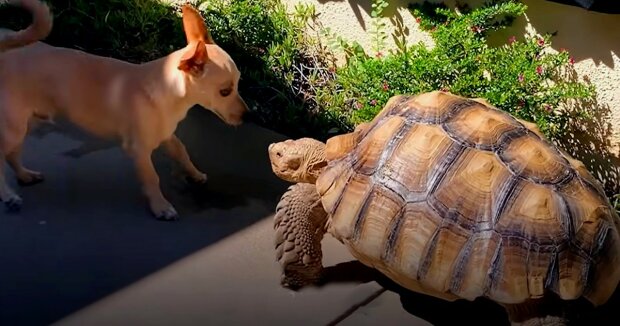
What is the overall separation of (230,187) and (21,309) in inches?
47.4

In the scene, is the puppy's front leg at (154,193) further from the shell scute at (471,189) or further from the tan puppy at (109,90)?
the shell scute at (471,189)

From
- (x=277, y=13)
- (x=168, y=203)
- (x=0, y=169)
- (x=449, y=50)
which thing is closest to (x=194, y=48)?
(x=168, y=203)

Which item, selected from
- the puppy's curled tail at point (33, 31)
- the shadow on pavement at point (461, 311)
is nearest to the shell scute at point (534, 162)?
the shadow on pavement at point (461, 311)

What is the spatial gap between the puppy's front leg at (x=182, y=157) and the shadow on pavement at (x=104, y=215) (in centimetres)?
5

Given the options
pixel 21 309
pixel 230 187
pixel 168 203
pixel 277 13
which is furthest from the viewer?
pixel 277 13

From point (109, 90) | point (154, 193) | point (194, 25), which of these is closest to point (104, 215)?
point (154, 193)

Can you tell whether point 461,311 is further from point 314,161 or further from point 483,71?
point 483,71

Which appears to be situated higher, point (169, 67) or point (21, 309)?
point (169, 67)

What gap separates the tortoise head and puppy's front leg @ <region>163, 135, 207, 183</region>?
0.60 m

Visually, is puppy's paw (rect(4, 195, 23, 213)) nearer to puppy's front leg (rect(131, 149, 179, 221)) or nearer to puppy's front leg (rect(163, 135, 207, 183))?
puppy's front leg (rect(131, 149, 179, 221))

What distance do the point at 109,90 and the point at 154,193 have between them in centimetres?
51

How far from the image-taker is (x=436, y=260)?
9.32ft

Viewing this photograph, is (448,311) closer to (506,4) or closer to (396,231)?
(396,231)

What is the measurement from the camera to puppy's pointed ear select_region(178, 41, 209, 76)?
3.23m
